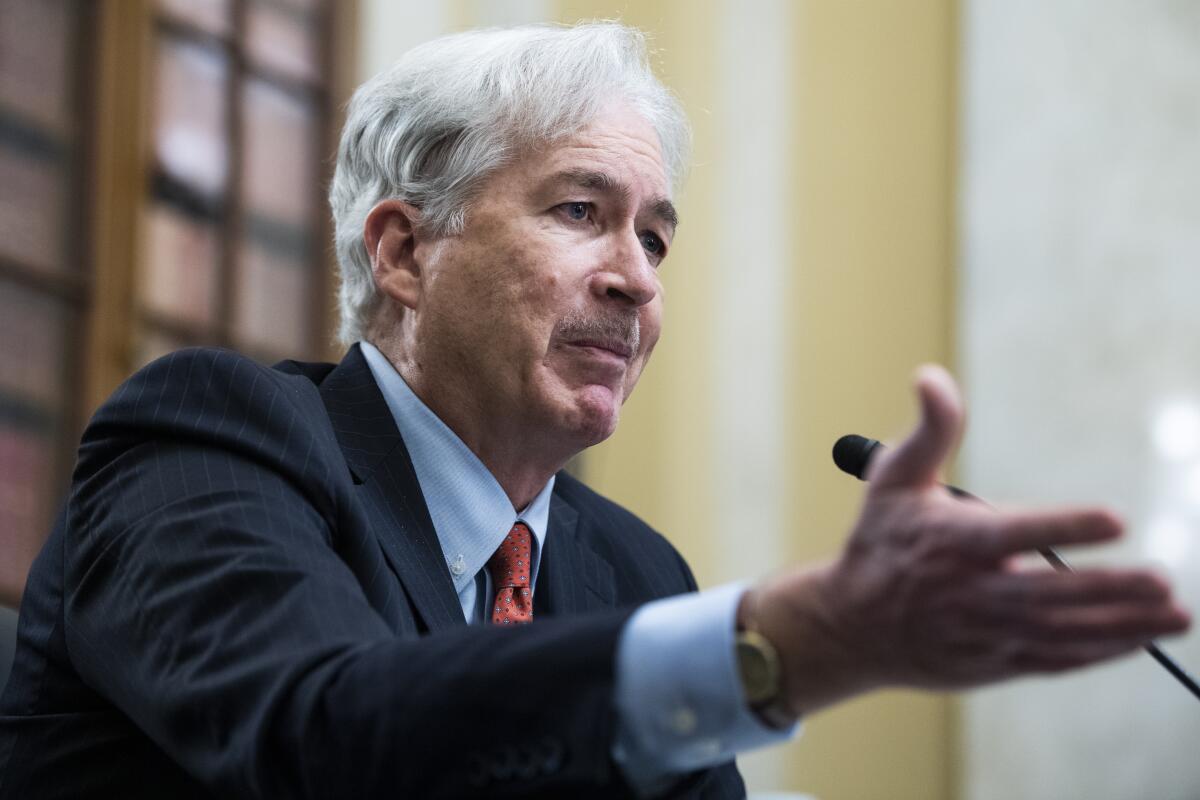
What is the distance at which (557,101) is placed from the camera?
75.9 inches

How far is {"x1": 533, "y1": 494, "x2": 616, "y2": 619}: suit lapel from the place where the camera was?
188cm

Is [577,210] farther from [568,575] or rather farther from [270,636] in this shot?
[270,636]

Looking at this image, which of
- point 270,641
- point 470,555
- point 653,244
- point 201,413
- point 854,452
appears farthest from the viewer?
point 653,244

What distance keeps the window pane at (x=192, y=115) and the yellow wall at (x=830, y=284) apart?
1.29 metres

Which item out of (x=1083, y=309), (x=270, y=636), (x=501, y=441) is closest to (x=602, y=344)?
(x=501, y=441)

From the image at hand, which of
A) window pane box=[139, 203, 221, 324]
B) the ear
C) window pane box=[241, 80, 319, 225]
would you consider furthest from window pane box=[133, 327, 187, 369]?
the ear

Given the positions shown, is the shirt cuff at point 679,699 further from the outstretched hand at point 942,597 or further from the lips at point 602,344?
the lips at point 602,344

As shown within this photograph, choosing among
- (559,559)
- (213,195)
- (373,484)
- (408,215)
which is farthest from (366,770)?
(213,195)

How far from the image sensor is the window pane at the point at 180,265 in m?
3.50

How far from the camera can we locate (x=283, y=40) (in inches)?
154

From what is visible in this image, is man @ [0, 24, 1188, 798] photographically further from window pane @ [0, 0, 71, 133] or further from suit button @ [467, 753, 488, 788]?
window pane @ [0, 0, 71, 133]

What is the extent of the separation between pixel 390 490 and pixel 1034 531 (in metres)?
0.94

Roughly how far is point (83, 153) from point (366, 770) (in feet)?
8.70

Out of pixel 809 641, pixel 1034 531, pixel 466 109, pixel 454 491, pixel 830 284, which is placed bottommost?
pixel 830 284
